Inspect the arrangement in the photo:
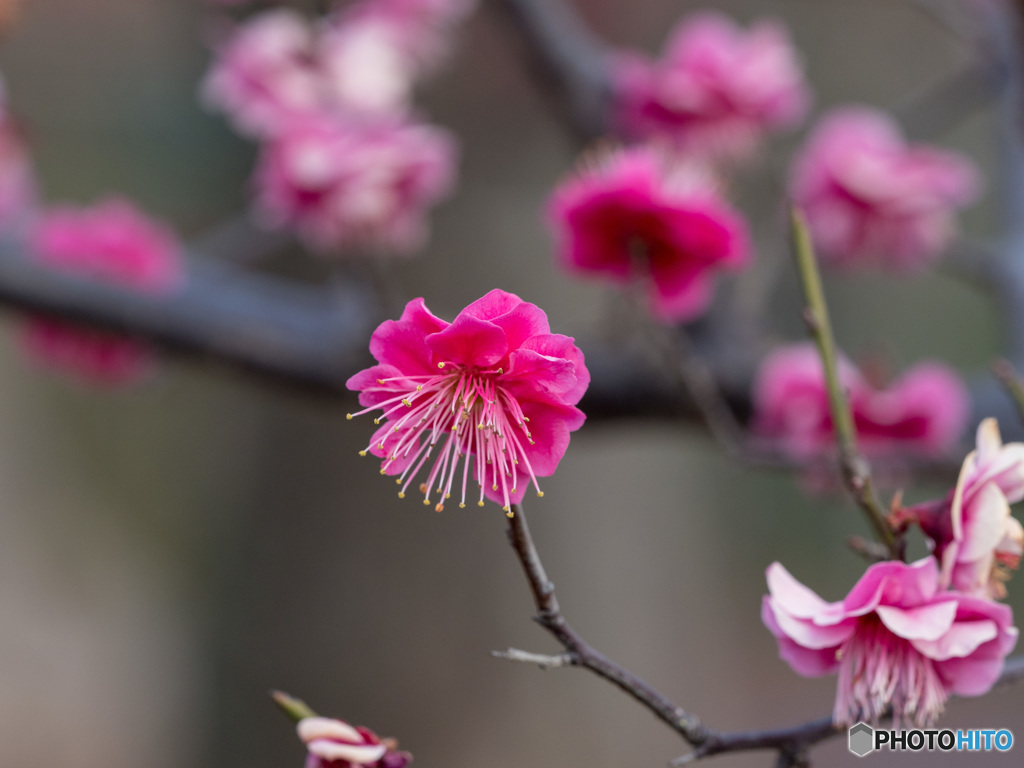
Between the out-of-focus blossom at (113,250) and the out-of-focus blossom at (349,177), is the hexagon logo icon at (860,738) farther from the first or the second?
the out-of-focus blossom at (113,250)

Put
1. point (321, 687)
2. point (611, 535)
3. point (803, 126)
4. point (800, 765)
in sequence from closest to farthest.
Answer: point (800, 765) → point (321, 687) → point (611, 535) → point (803, 126)

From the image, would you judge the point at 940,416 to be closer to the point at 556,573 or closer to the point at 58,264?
the point at 58,264

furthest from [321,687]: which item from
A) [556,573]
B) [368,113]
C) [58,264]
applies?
[368,113]

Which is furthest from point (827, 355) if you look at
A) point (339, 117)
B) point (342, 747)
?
point (339, 117)

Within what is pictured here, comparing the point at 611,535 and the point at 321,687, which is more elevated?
the point at 611,535

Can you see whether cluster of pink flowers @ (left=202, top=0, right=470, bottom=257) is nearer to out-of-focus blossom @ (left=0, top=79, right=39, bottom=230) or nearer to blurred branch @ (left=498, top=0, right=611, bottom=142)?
blurred branch @ (left=498, top=0, right=611, bottom=142)

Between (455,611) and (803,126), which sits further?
(803,126)

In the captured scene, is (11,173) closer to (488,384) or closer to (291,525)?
(291,525)
